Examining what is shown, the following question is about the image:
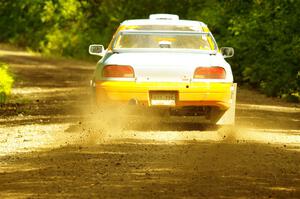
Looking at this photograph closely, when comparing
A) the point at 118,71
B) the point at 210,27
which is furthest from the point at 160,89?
the point at 210,27

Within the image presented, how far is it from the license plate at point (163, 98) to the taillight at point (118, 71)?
43cm

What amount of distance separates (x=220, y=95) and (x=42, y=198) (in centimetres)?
606

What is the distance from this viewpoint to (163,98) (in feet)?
47.3

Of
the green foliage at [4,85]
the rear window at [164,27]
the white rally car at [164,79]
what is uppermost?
the rear window at [164,27]

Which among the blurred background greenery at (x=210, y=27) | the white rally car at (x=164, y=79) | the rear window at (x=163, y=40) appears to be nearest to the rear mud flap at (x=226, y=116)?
the white rally car at (x=164, y=79)

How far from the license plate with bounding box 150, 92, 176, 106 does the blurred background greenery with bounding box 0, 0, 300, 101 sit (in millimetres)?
9041

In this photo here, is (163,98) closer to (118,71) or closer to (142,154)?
(118,71)

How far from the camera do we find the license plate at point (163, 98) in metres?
14.4

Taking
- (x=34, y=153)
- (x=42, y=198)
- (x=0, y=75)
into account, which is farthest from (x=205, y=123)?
(x=42, y=198)

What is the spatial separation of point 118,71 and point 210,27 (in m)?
15.1

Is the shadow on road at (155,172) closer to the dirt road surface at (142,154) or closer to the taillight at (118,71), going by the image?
the dirt road surface at (142,154)

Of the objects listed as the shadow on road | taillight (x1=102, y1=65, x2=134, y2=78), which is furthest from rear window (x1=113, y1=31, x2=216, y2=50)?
the shadow on road

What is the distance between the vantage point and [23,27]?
46.4 meters

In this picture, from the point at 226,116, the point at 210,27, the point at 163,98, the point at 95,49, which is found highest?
the point at 95,49
